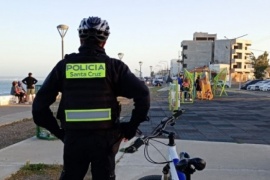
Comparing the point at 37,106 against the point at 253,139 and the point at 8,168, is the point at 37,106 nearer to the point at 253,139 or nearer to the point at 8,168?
the point at 8,168

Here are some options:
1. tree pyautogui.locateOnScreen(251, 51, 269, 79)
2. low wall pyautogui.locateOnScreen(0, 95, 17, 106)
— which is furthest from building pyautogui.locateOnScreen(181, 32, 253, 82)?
low wall pyautogui.locateOnScreen(0, 95, 17, 106)

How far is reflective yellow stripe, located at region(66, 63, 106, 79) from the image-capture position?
2893 mm

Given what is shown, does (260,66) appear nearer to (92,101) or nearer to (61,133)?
(61,133)

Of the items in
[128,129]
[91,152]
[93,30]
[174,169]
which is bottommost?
[174,169]

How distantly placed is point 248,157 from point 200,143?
155cm

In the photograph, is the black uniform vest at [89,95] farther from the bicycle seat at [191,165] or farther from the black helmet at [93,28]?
the bicycle seat at [191,165]

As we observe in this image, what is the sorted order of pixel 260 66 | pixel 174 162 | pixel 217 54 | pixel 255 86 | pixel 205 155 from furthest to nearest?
pixel 217 54, pixel 260 66, pixel 255 86, pixel 205 155, pixel 174 162

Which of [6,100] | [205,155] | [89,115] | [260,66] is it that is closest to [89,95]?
[89,115]

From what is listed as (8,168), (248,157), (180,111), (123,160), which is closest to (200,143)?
(248,157)

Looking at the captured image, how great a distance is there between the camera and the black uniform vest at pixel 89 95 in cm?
287

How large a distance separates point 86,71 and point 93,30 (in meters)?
0.33

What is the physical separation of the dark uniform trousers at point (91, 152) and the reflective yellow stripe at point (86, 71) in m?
0.42

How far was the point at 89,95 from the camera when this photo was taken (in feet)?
9.46

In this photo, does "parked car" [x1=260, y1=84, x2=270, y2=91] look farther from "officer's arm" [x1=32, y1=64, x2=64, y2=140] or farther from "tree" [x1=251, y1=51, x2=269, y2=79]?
"officer's arm" [x1=32, y1=64, x2=64, y2=140]
